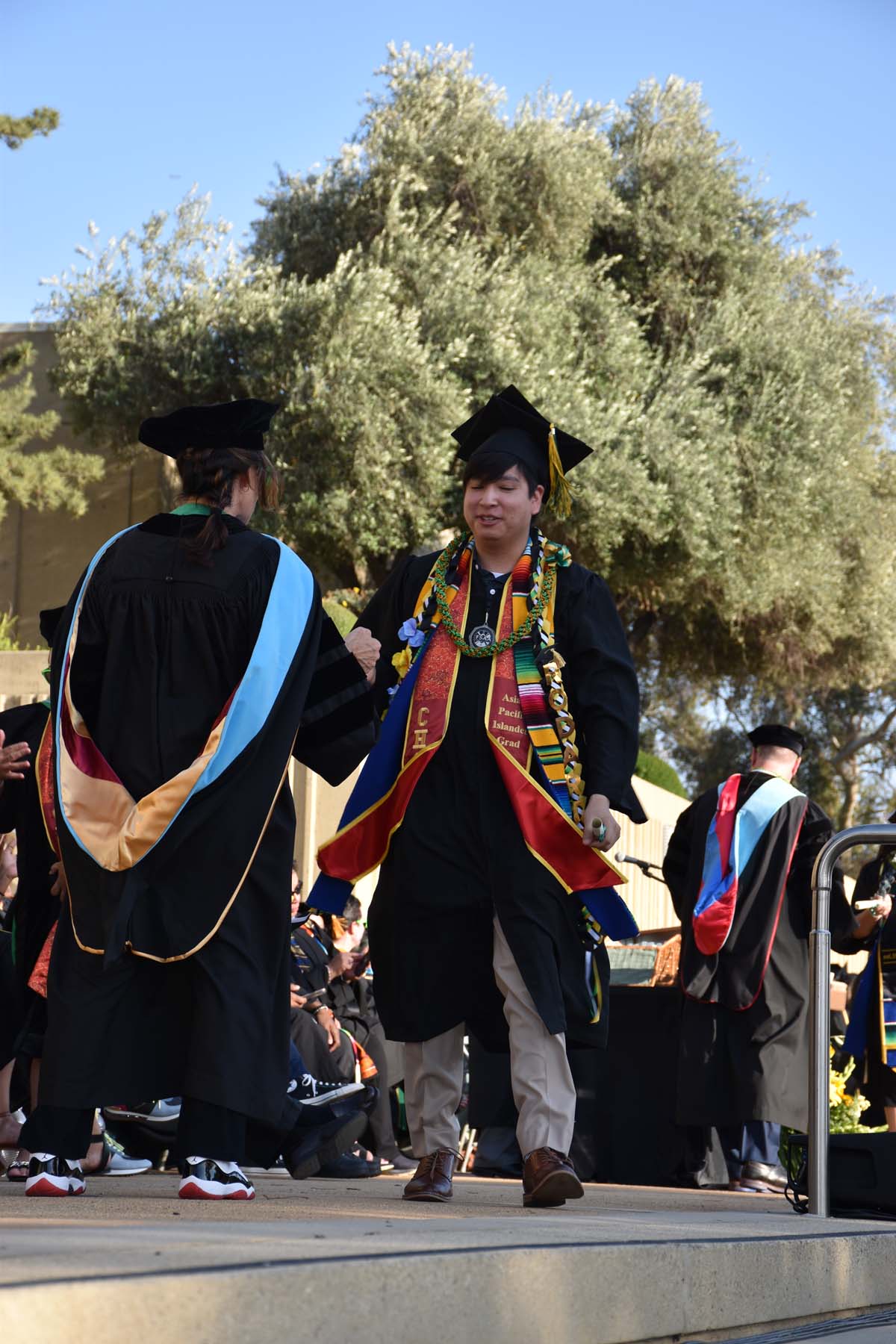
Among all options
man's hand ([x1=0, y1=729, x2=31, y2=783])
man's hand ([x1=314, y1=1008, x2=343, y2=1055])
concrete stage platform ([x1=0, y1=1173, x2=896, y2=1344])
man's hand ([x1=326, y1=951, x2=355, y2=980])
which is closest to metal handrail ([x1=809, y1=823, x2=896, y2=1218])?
concrete stage platform ([x1=0, y1=1173, x2=896, y2=1344])

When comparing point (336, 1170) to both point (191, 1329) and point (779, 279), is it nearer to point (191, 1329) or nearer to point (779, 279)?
point (191, 1329)

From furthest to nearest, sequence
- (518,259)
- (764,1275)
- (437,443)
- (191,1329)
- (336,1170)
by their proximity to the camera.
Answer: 1. (518,259)
2. (437,443)
3. (336,1170)
4. (764,1275)
5. (191,1329)

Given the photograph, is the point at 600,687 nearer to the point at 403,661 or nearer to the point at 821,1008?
the point at 403,661

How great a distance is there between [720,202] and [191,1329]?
24766mm

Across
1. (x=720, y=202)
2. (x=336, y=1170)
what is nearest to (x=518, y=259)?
(x=720, y=202)

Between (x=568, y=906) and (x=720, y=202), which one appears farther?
(x=720, y=202)

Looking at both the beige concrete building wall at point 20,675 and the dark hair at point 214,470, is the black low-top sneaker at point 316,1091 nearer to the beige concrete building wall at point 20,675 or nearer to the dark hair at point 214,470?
the dark hair at point 214,470

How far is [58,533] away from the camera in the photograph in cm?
2297

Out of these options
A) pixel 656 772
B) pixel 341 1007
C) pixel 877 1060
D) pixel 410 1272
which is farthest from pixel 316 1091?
pixel 656 772

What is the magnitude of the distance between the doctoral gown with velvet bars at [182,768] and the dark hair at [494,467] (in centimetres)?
67

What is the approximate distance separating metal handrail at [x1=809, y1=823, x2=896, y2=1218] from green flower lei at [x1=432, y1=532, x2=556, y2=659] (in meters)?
1.10

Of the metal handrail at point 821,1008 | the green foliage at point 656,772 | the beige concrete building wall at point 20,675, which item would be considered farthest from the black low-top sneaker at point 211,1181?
the green foliage at point 656,772

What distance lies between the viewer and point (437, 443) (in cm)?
2111

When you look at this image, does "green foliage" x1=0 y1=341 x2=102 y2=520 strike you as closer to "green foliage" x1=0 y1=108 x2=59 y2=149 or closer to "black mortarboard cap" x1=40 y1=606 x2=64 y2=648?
"green foliage" x1=0 y1=108 x2=59 y2=149
